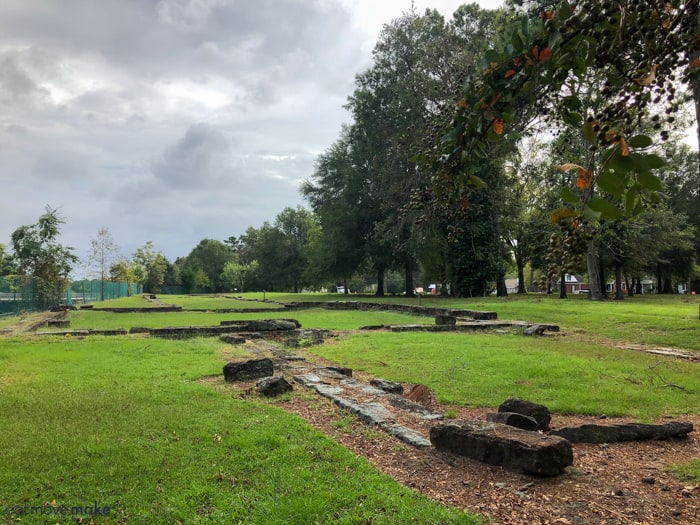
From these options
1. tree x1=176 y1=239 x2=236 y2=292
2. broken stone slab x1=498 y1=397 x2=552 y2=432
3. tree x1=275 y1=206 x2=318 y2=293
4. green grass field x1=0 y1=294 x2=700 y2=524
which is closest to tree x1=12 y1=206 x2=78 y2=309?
green grass field x1=0 y1=294 x2=700 y2=524

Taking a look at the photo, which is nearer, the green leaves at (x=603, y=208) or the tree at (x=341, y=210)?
the green leaves at (x=603, y=208)

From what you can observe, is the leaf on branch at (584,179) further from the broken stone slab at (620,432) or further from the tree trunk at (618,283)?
the tree trunk at (618,283)

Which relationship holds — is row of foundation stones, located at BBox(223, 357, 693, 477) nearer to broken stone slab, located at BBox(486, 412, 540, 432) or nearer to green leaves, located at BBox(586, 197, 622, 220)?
broken stone slab, located at BBox(486, 412, 540, 432)

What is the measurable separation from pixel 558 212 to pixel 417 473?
240cm

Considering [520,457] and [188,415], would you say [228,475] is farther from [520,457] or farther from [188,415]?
[520,457]

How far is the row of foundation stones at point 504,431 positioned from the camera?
3283 millimetres

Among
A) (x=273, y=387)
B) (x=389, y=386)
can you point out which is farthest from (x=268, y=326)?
(x=273, y=387)

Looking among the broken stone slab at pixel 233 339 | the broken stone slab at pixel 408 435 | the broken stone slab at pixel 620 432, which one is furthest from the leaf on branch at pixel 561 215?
the broken stone slab at pixel 233 339

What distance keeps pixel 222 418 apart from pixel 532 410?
9.83 ft

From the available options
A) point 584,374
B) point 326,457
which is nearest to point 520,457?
point 326,457

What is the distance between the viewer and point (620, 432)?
428 cm

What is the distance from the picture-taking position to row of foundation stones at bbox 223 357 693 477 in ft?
10.8

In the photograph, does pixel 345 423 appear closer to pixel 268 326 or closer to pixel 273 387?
pixel 273 387

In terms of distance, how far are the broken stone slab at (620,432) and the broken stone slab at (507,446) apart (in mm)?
851
